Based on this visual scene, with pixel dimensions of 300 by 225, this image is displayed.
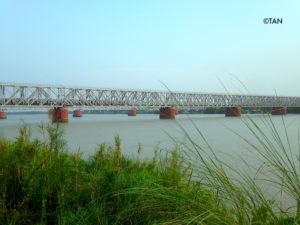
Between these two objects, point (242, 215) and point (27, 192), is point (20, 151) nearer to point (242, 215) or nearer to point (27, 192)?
point (27, 192)

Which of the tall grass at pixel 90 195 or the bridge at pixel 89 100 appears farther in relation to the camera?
the bridge at pixel 89 100

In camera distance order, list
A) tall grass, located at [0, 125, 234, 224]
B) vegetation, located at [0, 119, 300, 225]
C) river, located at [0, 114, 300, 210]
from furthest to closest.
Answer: river, located at [0, 114, 300, 210], tall grass, located at [0, 125, 234, 224], vegetation, located at [0, 119, 300, 225]

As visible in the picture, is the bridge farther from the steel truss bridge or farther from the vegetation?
the vegetation

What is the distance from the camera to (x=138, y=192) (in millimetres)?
3676

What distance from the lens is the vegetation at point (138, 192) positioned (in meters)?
3.28

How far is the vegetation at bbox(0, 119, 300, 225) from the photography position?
Result: 3.28 metres

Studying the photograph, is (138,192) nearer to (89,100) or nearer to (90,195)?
(90,195)

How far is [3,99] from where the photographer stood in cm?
7606

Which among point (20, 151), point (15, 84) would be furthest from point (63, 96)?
point (20, 151)

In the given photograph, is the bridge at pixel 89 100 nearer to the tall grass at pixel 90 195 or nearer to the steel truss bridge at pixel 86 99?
the steel truss bridge at pixel 86 99

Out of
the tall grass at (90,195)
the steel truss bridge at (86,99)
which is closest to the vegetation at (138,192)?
the tall grass at (90,195)

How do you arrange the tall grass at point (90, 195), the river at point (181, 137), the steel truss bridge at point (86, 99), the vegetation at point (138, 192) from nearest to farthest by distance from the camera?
the vegetation at point (138, 192), the tall grass at point (90, 195), the river at point (181, 137), the steel truss bridge at point (86, 99)

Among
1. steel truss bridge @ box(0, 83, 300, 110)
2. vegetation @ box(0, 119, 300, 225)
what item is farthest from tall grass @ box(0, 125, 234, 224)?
steel truss bridge @ box(0, 83, 300, 110)

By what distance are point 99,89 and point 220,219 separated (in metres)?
94.9
